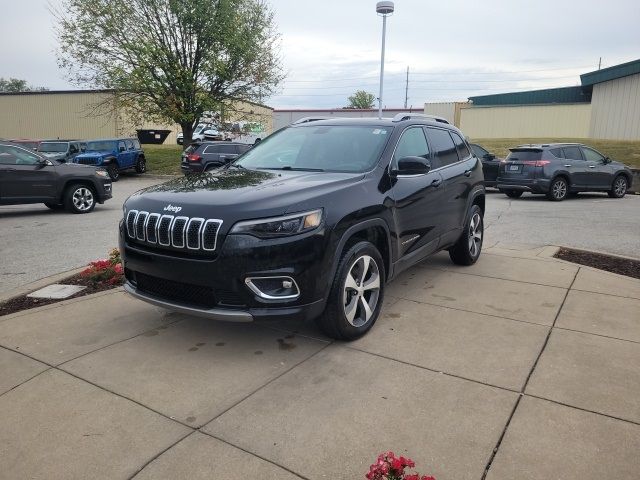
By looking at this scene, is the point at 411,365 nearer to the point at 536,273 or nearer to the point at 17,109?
the point at 536,273

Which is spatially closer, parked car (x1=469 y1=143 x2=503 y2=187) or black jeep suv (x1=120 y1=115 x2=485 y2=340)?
black jeep suv (x1=120 y1=115 x2=485 y2=340)

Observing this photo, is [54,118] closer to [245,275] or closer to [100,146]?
[100,146]

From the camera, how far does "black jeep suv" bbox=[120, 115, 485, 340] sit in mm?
3488

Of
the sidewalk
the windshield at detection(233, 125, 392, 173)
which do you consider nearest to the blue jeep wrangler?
the sidewalk

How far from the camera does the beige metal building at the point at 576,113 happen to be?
3028 centimetres

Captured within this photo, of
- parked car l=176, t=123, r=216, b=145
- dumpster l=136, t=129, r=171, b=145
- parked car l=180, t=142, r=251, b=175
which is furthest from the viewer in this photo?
dumpster l=136, t=129, r=171, b=145

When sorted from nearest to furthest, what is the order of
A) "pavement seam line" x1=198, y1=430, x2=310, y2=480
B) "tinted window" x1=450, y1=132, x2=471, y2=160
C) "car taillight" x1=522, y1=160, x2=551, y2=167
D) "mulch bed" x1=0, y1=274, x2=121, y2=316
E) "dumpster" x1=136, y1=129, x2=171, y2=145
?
"pavement seam line" x1=198, y1=430, x2=310, y2=480, "mulch bed" x1=0, y1=274, x2=121, y2=316, "tinted window" x1=450, y1=132, x2=471, y2=160, "car taillight" x1=522, y1=160, x2=551, y2=167, "dumpster" x1=136, y1=129, x2=171, y2=145

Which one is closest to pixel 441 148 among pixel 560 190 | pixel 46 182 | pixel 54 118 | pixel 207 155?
pixel 46 182

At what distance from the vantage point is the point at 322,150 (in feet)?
16.0

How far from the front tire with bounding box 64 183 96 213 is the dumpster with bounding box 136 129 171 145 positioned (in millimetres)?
25216

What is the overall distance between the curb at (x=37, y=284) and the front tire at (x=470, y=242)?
4627 millimetres

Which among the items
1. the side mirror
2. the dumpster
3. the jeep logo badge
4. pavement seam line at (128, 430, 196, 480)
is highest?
the dumpster

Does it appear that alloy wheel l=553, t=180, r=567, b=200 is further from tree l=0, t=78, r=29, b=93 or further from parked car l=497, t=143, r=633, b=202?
tree l=0, t=78, r=29, b=93

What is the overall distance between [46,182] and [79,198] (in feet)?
2.65
